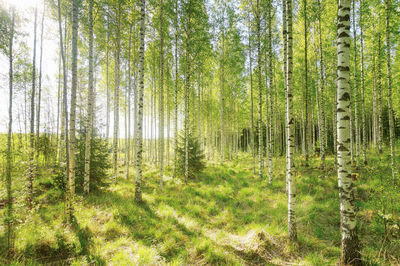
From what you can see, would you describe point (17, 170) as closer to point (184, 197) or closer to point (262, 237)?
point (184, 197)

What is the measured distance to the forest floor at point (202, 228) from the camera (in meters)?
3.78

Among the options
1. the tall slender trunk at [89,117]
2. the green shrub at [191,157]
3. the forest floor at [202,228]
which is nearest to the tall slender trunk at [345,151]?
the forest floor at [202,228]

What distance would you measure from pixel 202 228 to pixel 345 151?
4518 millimetres

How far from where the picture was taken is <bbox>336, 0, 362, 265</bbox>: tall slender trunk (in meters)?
3.22

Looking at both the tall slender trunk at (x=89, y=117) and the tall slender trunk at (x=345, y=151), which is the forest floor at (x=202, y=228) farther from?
the tall slender trunk at (x=89, y=117)

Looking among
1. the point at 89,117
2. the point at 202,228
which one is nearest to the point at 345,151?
the point at 202,228

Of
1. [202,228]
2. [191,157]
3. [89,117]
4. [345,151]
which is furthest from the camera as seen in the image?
[191,157]

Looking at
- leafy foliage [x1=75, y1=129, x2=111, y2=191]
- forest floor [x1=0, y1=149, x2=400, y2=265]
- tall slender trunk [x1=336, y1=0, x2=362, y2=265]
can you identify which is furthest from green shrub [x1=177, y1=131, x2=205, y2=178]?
tall slender trunk [x1=336, y1=0, x2=362, y2=265]

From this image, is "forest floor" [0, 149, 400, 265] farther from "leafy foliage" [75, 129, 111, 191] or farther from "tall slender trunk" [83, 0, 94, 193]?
"tall slender trunk" [83, 0, 94, 193]

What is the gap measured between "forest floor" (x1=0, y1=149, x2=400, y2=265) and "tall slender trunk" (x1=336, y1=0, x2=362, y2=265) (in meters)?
0.47

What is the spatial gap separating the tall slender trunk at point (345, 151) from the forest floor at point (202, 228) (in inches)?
18.3

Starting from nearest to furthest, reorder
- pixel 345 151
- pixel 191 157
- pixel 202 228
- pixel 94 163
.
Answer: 1. pixel 345 151
2. pixel 202 228
3. pixel 94 163
4. pixel 191 157

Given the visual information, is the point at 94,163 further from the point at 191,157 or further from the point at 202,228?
the point at 202,228

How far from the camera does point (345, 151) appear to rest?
11.0 feet
